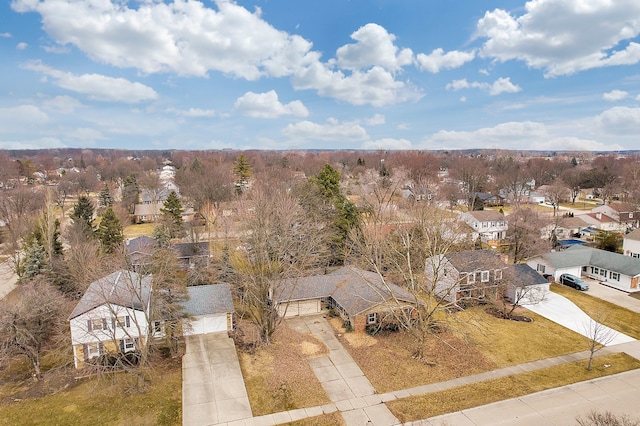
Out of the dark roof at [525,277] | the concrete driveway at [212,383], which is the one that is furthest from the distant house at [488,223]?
the concrete driveway at [212,383]

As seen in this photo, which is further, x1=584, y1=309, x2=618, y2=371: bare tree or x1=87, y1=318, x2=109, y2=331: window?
x1=584, y1=309, x2=618, y2=371: bare tree

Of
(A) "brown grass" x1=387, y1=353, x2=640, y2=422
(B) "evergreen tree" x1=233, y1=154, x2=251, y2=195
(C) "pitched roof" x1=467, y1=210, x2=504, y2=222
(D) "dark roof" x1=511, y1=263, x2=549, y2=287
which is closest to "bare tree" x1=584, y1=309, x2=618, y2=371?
(A) "brown grass" x1=387, y1=353, x2=640, y2=422

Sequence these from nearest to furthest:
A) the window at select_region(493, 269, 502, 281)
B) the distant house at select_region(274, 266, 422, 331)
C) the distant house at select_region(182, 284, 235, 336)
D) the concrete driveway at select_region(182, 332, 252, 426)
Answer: the concrete driveway at select_region(182, 332, 252, 426), the distant house at select_region(182, 284, 235, 336), the distant house at select_region(274, 266, 422, 331), the window at select_region(493, 269, 502, 281)

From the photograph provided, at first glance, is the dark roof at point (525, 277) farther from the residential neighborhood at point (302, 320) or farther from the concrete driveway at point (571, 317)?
the concrete driveway at point (571, 317)

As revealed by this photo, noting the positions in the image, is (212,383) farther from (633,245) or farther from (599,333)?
(633,245)

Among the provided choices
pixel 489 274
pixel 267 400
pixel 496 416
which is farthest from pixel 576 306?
pixel 267 400

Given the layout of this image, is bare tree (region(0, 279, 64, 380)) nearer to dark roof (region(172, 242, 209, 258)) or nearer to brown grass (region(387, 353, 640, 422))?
dark roof (region(172, 242, 209, 258))

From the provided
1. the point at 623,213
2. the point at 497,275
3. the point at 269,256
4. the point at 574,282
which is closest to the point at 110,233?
the point at 269,256
